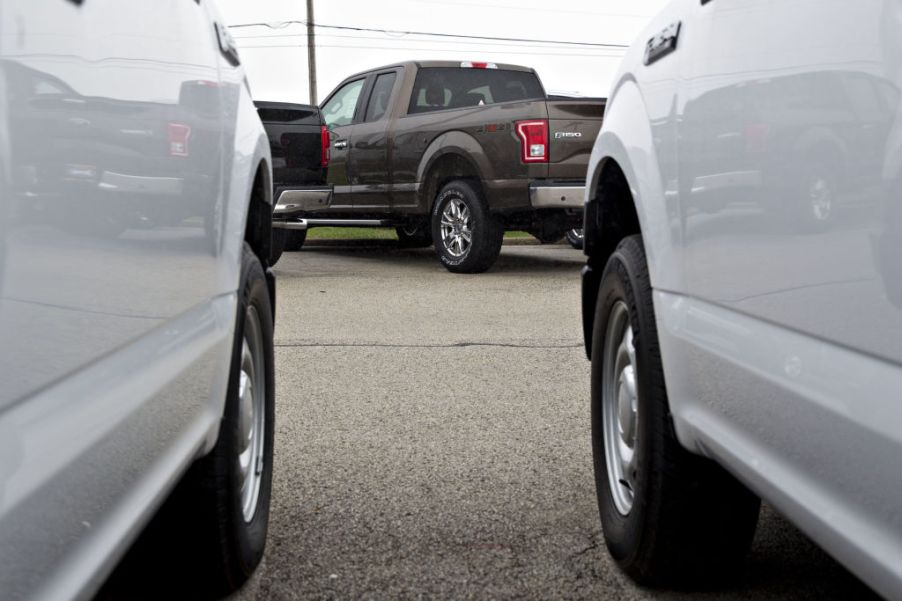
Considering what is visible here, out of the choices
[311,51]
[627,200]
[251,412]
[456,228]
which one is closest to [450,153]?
[456,228]

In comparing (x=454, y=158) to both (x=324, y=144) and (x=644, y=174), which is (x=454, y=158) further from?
(x=644, y=174)

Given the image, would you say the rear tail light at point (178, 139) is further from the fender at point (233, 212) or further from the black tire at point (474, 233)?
the black tire at point (474, 233)

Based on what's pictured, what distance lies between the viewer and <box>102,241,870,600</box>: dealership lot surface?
9.87ft

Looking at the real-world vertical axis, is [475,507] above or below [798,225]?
below

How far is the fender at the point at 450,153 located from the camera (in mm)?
11523

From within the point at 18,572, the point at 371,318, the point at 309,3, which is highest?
the point at 309,3

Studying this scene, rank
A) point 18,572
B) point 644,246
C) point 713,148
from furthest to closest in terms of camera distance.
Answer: point 644,246 → point 713,148 → point 18,572

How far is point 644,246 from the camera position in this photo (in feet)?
Result: 9.36

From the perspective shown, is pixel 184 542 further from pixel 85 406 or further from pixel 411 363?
pixel 411 363

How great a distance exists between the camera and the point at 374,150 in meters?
13.1

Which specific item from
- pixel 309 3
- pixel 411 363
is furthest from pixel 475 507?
pixel 309 3

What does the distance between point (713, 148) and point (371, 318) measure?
6.24 meters

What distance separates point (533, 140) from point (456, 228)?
4.50 ft

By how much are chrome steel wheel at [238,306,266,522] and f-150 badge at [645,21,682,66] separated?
1131 mm
